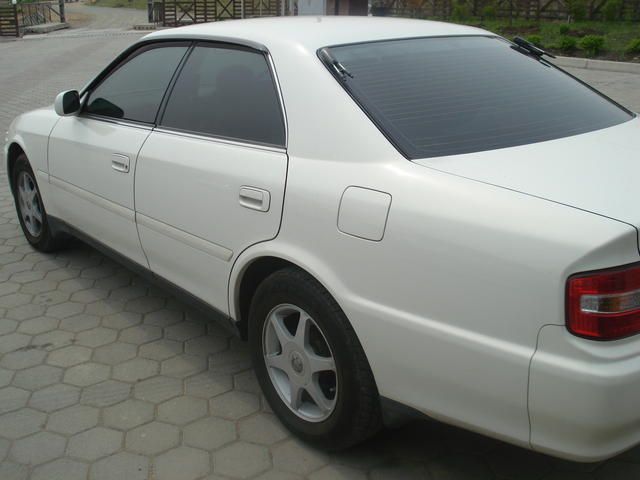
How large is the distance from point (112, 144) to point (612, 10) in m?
19.3

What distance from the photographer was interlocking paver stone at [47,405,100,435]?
2.94 m

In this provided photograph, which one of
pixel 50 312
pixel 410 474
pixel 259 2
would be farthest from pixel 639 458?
pixel 259 2

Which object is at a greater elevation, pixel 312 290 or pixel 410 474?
pixel 312 290

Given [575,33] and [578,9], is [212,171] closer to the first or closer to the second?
[575,33]

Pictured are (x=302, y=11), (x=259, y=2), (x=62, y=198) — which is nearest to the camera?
(x=62, y=198)

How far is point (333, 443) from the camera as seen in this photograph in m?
2.64

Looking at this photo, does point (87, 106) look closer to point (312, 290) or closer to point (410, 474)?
point (312, 290)

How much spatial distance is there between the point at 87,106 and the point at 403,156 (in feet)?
7.79

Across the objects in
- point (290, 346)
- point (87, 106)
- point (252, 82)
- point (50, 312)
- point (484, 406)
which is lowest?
point (50, 312)

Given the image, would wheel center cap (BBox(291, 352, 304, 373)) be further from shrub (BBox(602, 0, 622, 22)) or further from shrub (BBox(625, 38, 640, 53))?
shrub (BBox(602, 0, 622, 22))

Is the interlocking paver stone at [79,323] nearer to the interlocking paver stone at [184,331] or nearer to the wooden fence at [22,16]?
the interlocking paver stone at [184,331]

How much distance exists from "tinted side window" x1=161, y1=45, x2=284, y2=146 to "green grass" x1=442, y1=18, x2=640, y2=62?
46.9ft

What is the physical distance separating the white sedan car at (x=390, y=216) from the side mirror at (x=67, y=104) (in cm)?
24

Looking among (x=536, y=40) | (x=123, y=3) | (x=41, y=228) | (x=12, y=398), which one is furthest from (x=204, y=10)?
(x=12, y=398)
